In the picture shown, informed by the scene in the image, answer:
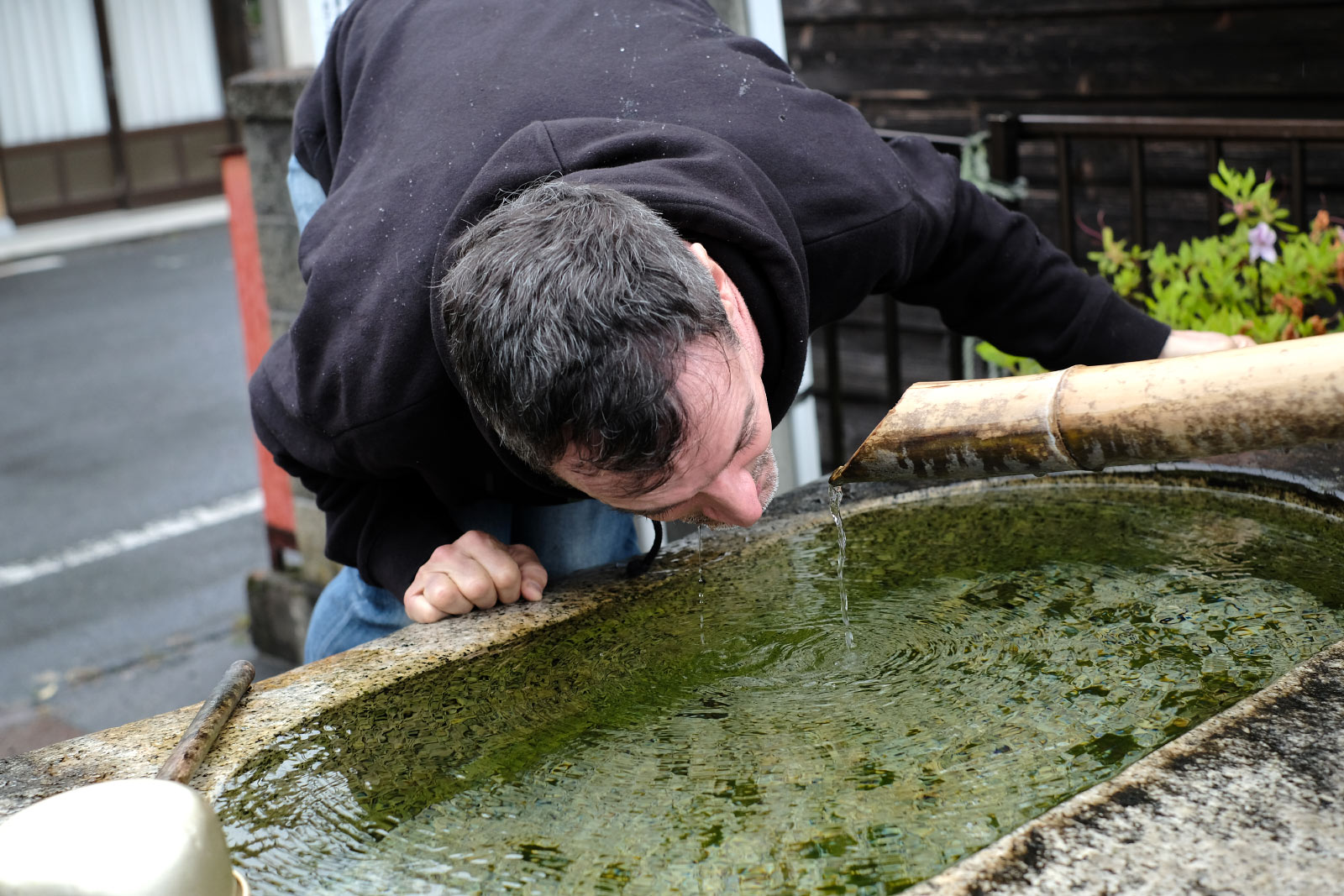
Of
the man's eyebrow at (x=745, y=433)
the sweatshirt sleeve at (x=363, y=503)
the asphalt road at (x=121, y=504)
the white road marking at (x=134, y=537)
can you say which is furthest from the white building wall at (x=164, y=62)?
the man's eyebrow at (x=745, y=433)

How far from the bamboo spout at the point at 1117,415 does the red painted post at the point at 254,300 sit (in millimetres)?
2420

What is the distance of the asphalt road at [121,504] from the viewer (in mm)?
3924

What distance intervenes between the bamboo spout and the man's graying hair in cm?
29

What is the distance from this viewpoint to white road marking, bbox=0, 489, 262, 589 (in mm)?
4773

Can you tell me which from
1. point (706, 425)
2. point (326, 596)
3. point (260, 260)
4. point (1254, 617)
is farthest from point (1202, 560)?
point (260, 260)

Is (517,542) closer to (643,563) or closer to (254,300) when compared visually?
(643,563)

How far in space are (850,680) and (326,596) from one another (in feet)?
3.75

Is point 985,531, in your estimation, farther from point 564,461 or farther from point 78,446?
point 78,446

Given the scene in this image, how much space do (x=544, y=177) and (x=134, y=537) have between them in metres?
4.04

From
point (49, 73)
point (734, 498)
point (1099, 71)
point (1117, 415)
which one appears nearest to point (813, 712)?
point (734, 498)

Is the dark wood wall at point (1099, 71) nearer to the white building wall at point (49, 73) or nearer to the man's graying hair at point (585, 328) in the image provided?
the man's graying hair at point (585, 328)

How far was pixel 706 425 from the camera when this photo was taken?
143 cm

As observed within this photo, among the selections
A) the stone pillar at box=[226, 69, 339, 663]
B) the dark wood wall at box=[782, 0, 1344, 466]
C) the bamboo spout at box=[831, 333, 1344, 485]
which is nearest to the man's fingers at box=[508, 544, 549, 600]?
the bamboo spout at box=[831, 333, 1344, 485]

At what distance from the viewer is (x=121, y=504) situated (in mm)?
5465
